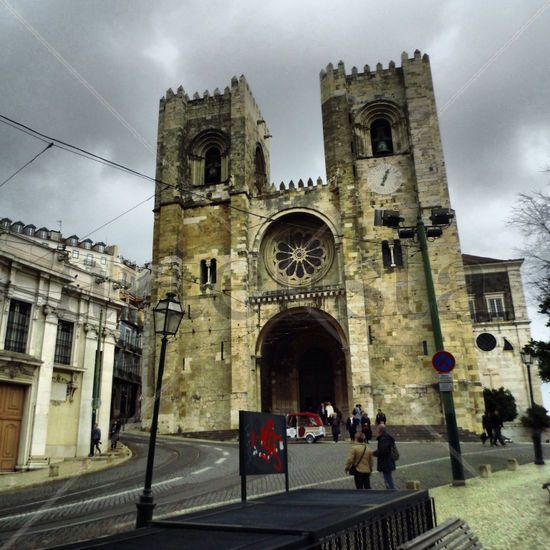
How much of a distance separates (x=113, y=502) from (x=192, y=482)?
2243mm

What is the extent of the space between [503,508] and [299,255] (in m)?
22.1

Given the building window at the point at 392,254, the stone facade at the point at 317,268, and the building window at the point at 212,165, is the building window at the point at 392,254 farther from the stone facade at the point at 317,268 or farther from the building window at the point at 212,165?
the building window at the point at 212,165

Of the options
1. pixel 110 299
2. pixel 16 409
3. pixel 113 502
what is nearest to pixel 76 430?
pixel 16 409

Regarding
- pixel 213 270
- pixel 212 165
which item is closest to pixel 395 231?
pixel 213 270

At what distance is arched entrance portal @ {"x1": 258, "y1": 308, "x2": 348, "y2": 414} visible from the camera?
2888 cm

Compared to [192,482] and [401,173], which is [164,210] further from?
[192,482]

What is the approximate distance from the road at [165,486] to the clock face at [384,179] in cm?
1419

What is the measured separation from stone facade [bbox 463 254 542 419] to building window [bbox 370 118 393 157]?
12641 millimetres

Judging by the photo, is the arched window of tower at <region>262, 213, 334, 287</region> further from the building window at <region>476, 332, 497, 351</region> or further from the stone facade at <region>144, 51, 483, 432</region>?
the building window at <region>476, 332, 497, 351</region>

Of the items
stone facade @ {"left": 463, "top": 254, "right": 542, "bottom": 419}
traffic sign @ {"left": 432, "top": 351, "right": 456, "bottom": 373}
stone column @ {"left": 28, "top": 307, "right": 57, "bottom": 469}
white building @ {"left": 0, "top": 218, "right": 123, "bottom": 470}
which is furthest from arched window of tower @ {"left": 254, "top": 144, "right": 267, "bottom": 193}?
traffic sign @ {"left": 432, "top": 351, "right": 456, "bottom": 373}

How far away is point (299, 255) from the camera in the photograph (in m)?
28.8

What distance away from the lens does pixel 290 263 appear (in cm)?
2877

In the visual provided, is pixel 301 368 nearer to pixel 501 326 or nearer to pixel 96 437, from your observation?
pixel 501 326

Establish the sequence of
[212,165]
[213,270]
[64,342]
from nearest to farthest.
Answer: [64,342] → [213,270] → [212,165]
